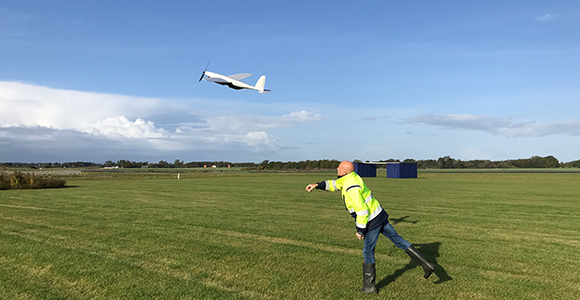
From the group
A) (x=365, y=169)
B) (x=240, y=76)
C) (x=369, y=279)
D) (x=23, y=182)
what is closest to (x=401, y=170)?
(x=365, y=169)

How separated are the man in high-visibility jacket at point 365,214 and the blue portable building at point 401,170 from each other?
169 ft

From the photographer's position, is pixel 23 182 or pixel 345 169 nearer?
pixel 345 169

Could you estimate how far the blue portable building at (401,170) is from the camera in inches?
2219

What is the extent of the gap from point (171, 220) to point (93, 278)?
7075 millimetres

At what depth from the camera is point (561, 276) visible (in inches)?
291

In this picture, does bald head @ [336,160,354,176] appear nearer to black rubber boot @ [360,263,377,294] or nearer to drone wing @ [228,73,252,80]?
black rubber boot @ [360,263,377,294]

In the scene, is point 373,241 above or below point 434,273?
above

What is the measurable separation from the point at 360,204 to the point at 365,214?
0.19m

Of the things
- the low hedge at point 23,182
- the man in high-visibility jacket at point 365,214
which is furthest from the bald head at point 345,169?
the low hedge at point 23,182

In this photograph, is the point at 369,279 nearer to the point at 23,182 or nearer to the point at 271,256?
the point at 271,256

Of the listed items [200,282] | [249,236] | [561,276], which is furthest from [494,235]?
[200,282]

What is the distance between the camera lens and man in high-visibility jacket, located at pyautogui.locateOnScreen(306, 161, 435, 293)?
601 cm

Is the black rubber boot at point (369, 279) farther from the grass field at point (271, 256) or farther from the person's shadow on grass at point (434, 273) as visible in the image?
the person's shadow on grass at point (434, 273)

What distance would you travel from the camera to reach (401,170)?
2222 inches
